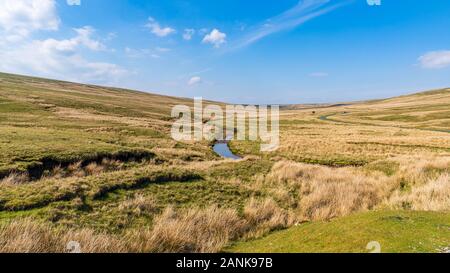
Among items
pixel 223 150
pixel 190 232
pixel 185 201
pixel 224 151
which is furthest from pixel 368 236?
pixel 223 150

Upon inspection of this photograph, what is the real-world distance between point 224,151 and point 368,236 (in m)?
37.0

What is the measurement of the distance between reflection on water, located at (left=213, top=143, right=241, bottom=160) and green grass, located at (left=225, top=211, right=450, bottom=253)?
28.8 metres

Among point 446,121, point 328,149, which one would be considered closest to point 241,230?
point 328,149

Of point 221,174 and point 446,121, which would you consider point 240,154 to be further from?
point 446,121

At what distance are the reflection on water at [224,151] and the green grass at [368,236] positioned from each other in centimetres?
2885

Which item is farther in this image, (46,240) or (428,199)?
(428,199)

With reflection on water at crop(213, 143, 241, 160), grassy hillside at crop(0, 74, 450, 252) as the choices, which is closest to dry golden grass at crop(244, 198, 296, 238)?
grassy hillside at crop(0, 74, 450, 252)

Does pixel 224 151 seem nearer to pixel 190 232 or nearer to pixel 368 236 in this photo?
pixel 190 232

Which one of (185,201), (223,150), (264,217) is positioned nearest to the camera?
(264,217)

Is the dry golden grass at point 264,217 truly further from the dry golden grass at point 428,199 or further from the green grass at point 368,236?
the dry golden grass at point 428,199

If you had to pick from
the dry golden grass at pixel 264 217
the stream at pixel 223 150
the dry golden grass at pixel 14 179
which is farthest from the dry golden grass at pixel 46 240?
the stream at pixel 223 150

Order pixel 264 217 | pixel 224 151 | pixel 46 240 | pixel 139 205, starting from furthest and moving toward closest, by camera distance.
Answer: pixel 224 151, pixel 264 217, pixel 139 205, pixel 46 240

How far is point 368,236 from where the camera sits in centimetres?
855
